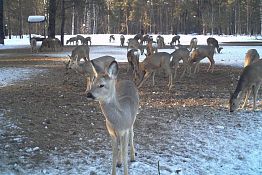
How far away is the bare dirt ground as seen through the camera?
23.5ft

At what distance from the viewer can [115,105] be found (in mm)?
5809

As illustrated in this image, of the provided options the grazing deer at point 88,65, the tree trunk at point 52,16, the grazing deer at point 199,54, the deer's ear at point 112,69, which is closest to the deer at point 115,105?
the deer's ear at point 112,69

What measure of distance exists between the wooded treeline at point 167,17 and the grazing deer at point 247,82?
7128cm

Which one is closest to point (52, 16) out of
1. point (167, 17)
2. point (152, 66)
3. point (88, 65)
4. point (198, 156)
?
point (88, 65)

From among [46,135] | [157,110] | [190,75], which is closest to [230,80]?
[190,75]

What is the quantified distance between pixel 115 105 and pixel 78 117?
A: 3825 mm

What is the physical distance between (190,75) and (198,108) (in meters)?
6.41

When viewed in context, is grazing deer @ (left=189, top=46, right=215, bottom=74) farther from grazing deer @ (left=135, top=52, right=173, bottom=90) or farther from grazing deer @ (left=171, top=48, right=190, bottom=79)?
grazing deer @ (left=135, top=52, right=173, bottom=90)

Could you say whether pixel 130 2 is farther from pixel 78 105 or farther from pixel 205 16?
pixel 78 105

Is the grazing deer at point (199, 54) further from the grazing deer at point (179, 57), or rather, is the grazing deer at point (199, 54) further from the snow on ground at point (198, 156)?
the snow on ground at point (198, 156)

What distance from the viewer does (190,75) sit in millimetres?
16984

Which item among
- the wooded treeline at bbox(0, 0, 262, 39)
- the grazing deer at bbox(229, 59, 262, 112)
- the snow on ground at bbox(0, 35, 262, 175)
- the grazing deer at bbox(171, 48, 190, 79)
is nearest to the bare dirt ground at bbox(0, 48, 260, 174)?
the snow on ground at bbox(0, 35, 262, 175)

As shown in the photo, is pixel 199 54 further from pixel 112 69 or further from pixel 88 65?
pixel 112 69

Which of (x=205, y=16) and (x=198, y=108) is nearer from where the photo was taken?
(x=198, y=108)
